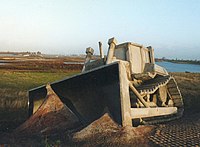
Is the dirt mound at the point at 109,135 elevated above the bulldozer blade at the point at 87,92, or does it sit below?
below

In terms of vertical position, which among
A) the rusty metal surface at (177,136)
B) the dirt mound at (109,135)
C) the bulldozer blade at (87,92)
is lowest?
the rusty metal surface at (177,136)

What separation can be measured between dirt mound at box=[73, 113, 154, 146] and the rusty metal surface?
0.25 metres

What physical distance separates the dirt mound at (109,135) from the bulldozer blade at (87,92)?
769 millimetres

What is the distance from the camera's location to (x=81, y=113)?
332 inches

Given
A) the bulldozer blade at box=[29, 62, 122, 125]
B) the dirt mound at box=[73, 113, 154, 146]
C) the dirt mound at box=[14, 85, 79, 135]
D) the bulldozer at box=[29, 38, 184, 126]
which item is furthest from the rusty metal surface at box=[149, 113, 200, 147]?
the dirt mound at box=[14, 85, 79, 135]

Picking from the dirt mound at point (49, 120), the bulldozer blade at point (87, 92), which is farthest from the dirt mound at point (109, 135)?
the dirt mound at point (49, 120)

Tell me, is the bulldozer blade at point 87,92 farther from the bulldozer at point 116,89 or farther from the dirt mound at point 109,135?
the dirt mound at point 109,135

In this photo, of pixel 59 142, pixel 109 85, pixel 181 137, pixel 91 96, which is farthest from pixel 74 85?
pixel 181 137

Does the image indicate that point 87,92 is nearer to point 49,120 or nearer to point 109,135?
point 49,120

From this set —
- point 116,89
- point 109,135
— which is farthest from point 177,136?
point 116,89

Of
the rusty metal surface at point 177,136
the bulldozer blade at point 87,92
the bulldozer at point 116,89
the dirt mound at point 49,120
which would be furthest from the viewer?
the bulldozer at point 116,89

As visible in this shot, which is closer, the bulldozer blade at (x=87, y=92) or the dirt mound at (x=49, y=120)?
the dirt mound at (x=49, y=120)

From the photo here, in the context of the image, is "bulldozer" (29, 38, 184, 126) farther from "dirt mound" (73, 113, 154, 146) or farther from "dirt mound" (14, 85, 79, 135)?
"dirt mound" (73, 113, 154, 146)

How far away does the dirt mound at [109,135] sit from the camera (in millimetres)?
5383
